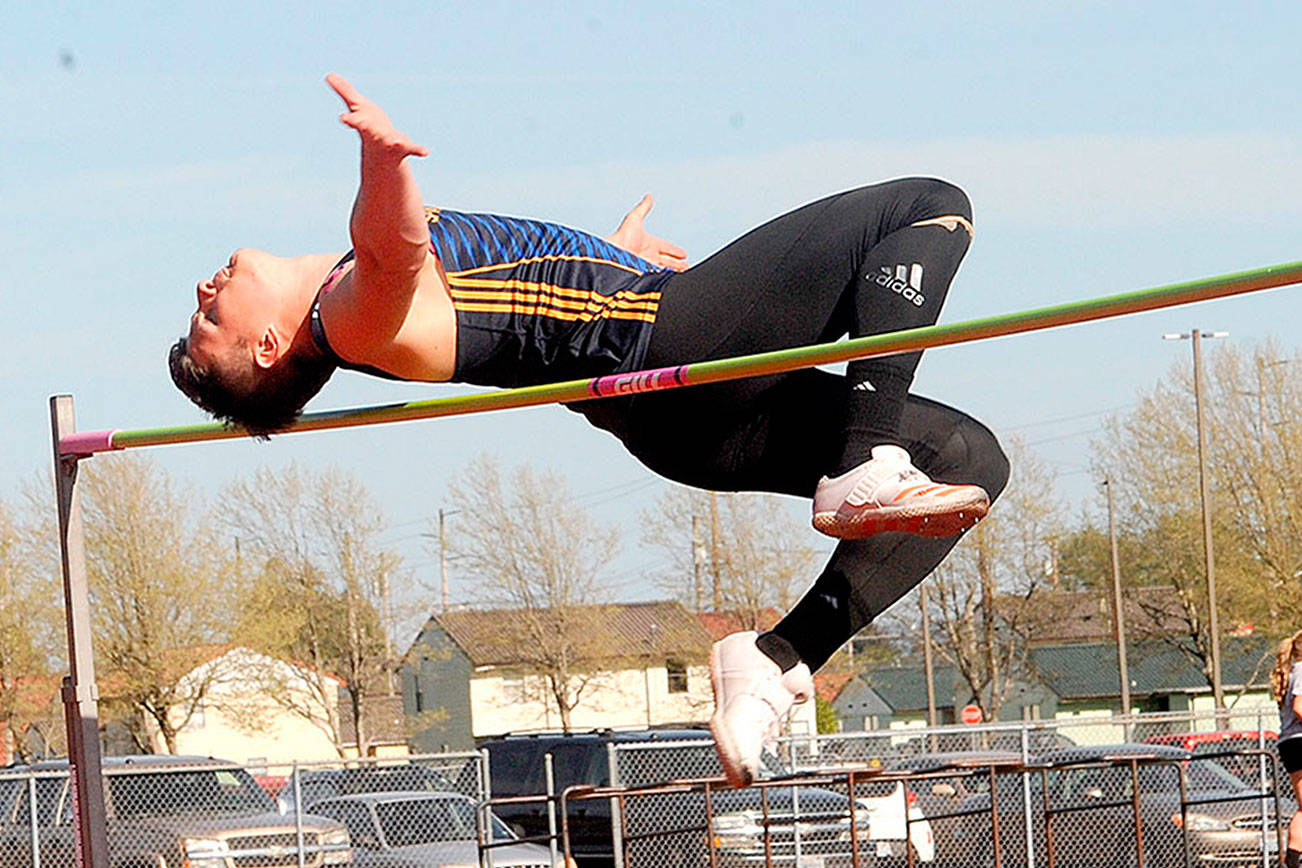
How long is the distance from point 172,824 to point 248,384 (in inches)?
311

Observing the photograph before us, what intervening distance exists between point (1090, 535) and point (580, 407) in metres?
36.7

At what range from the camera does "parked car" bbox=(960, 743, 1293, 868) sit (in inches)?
477

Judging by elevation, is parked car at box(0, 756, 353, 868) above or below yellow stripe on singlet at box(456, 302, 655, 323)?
below

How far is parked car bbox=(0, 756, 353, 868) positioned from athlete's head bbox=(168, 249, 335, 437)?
7327 mm

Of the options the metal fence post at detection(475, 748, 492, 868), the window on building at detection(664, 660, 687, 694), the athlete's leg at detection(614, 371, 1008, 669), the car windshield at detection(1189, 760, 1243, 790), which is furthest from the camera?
the window on building at detection(664, 660, 687, 694)

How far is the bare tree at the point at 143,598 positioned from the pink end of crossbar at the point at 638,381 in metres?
28.4

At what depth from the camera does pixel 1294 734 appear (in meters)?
8.91

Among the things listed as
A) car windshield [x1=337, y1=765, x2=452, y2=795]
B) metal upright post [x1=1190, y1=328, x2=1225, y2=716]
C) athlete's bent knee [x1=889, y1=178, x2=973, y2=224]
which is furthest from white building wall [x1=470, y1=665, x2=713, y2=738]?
athlete's bent knee [x1=889, y1=178, x2=973, y2=224]

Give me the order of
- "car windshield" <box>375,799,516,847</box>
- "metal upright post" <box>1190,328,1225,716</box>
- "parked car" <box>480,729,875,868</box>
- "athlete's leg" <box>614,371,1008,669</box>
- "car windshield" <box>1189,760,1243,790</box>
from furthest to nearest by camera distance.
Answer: "metal upright post" <box>1190,328,1225,716</box> < "car windshield" <box>1189,760,1243,790</box> < "parked car" <box>480,729,875,868</box> < "car windshield" <box>375,799,516,847</box> < "athlete's leg" <box>614,371,1008,669</box>

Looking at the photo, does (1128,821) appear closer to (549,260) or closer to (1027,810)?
(1027,810)

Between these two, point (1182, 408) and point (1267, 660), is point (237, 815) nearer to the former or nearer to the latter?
point (1182, 408)

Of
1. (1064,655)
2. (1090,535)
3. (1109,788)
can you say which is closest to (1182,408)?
(1090,535)

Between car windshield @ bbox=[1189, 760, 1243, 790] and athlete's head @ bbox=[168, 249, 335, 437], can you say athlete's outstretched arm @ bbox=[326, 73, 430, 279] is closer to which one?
athlete's head @ bbox=[168, 249, 335, 437]

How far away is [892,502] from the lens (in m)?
2.77
